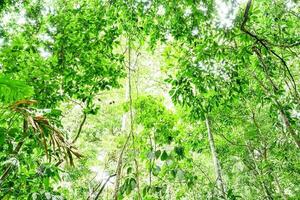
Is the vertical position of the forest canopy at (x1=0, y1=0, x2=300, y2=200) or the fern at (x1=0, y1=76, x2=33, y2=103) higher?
the forest canopy at (x1=0, y1=0, x2=300, y2=200)

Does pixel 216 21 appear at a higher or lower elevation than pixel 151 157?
higher

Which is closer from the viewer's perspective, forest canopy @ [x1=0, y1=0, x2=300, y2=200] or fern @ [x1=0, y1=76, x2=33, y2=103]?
fern @ [x1=0, y1=76, x2=33, y2=103]

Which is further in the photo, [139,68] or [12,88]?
[139,68]

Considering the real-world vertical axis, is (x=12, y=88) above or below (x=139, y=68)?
below

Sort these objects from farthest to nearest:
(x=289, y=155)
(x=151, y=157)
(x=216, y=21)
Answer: (x=289, y=155) → (x=216, y=21) → (x=151, y=157)

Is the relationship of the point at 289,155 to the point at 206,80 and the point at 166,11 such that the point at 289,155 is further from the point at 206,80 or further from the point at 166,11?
the point at 166,11

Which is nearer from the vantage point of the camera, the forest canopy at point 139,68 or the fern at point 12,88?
the fern at point 12,88

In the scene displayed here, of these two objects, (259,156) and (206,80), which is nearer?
(206,80)

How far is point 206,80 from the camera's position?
14.0 ft

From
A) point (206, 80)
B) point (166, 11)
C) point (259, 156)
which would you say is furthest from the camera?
point (259, 156)

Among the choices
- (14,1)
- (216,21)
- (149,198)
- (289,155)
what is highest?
(14,1)

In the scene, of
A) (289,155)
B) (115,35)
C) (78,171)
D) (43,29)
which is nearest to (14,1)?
(43,29)

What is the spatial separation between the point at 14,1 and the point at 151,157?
17.6 ft

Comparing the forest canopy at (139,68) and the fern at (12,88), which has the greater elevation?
the forest canopy at (139,68)
